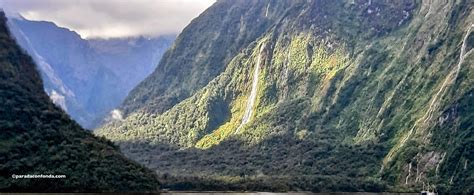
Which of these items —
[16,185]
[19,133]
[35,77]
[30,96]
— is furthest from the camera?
[35,77]

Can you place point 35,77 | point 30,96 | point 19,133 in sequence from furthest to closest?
point 35,77 < point 30,96 < point 19,133

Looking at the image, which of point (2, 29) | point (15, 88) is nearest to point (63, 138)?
point (15, 88)

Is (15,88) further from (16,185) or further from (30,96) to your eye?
(16,185)

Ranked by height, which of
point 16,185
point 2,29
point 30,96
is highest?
point 2,29

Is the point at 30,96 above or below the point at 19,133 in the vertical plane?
above

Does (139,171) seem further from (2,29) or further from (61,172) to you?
(2,29)

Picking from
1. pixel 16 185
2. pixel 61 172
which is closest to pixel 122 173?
pixel 61 172

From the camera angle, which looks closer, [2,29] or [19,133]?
[19,133]
